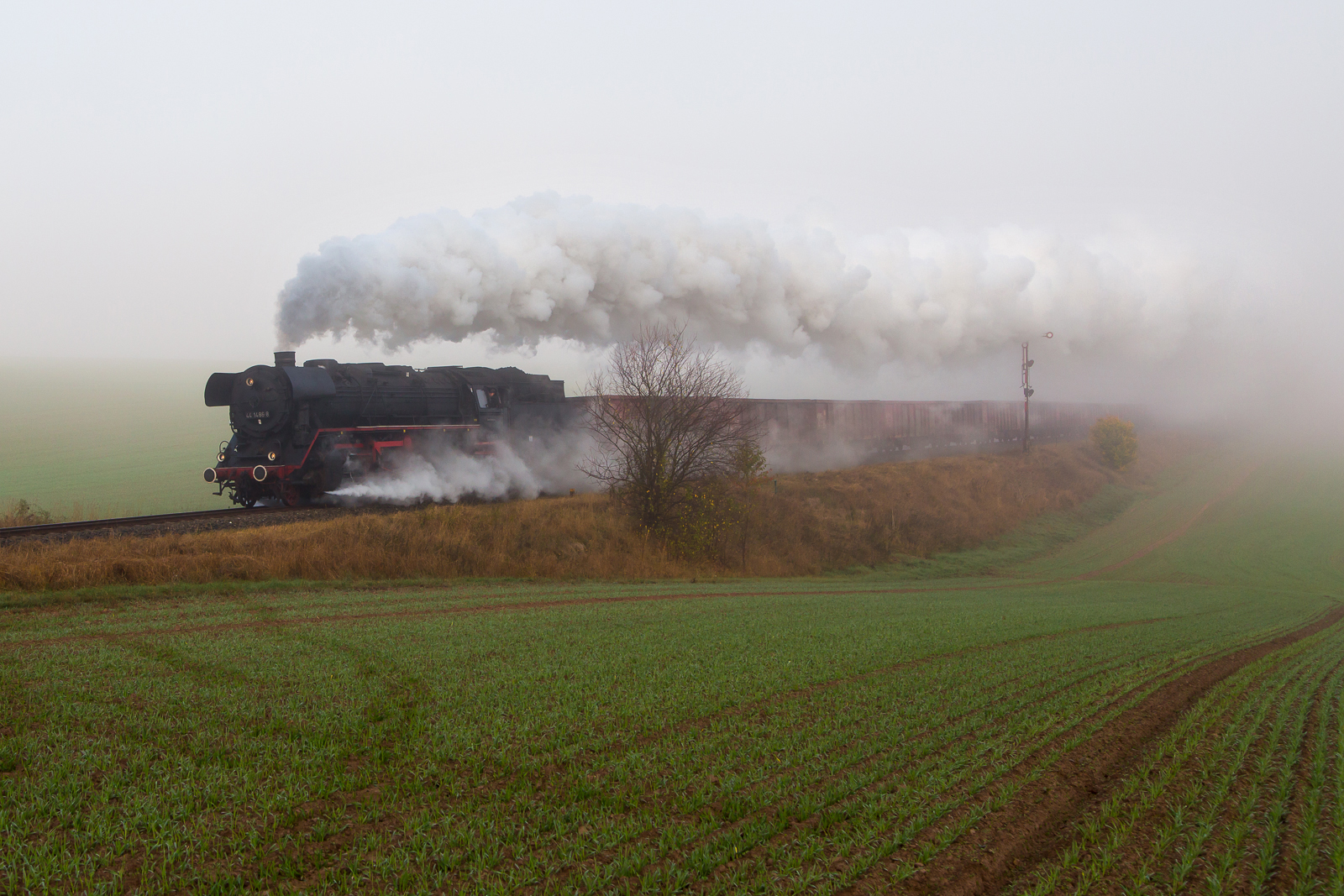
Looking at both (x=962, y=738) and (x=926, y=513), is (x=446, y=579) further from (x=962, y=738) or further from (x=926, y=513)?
(x=926, y=513)

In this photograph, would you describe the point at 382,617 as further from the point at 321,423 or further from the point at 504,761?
the point at 321,423

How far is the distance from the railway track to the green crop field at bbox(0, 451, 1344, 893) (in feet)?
20.7

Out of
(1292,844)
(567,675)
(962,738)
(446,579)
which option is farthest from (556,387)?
(1292,844)

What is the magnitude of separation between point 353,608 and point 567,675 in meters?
5.09

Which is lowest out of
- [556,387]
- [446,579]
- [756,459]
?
[446,579]

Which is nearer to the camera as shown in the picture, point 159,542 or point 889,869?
point 889,869

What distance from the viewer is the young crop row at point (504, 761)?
4.02 metres

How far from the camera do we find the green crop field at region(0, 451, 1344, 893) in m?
4.06

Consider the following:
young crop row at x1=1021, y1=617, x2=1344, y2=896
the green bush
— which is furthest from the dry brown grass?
the green bush

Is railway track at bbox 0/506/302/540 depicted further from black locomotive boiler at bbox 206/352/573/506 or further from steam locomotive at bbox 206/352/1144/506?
steam locomotive at bbox 206/352/1144/506

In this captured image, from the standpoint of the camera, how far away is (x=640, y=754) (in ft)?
18.4

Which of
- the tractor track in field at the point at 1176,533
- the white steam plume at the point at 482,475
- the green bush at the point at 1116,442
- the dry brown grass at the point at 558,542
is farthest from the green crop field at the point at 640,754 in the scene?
the green bush at the point at 1116,442

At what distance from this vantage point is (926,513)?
30.1 meters

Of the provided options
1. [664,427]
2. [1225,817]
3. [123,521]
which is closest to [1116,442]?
[664,427]
